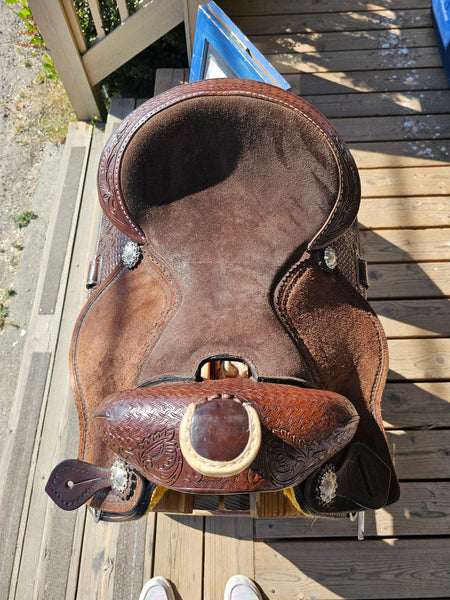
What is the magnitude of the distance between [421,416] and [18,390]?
1669mm

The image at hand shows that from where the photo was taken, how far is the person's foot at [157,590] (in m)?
1.44

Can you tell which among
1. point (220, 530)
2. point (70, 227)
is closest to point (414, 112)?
point (70, 227)

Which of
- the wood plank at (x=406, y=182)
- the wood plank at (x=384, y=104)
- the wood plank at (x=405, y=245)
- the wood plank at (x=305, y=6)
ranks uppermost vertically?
the wood plank at (x=305, y=6)

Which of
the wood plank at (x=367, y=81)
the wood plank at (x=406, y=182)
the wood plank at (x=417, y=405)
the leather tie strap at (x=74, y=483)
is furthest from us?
the wood plank at (x=367, y=81)

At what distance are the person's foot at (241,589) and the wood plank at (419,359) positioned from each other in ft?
2.97

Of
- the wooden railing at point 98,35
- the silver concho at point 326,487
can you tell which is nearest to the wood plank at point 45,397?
the wooden railing at point 98,35

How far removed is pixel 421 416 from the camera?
1.74m

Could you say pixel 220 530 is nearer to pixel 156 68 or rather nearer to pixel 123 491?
pixel 123 491

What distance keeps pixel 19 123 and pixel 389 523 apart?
297 cm

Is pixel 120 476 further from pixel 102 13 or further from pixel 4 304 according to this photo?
pixel 102 13

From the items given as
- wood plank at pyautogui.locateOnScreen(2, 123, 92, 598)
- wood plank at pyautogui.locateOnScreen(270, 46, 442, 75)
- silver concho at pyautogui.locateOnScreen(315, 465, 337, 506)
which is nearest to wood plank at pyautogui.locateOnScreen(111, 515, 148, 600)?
wood plank at pyautogui.locateOnScreen(2, 123, 92, 598)

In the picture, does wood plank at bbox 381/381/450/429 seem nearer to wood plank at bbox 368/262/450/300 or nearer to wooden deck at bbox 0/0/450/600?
wooden deck at bbox 0/0/450/600

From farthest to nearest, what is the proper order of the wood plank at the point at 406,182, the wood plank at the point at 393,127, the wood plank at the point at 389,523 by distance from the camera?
the wood plank at the point at 393,127
the wood plank at the point at 406,182
the wood plank at the point at 389,523

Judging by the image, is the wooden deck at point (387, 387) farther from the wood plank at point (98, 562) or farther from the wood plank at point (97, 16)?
the wood plank at point (97, 16)
